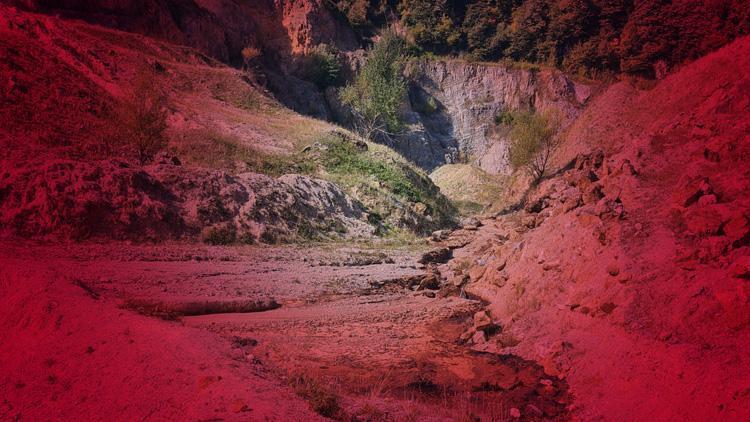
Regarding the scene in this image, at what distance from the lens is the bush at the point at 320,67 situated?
126 feet

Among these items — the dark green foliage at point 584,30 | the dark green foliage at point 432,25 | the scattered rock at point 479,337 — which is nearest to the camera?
the scattered rock at point 479,337

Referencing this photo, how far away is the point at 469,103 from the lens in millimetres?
44906

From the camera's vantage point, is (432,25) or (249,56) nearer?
(249,56)

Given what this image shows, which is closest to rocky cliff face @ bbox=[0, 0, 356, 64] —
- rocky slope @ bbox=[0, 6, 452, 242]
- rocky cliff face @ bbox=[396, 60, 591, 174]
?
rocky slope @ bbox=[0, 6, 452, 242]

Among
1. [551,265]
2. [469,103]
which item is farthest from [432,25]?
[551,265]

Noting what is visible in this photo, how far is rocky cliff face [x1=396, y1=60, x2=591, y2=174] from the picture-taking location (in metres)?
40.2

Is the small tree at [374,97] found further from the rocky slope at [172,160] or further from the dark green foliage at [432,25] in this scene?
the dark green foliage at [432,25]

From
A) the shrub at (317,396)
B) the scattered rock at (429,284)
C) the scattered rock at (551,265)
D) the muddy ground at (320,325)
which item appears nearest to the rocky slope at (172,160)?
the muddy ground at (320,325)

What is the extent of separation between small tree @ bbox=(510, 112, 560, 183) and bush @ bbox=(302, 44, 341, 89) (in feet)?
70.9

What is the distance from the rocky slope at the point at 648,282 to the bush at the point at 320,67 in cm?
3337

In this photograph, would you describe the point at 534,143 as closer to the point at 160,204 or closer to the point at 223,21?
the point at 160,204

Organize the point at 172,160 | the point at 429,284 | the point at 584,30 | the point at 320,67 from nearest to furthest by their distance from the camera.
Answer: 1. the point at 429,284
2. the point at 172,160
3. the point at 320,67
4. the point at 584,30

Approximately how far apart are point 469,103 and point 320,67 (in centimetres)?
1706

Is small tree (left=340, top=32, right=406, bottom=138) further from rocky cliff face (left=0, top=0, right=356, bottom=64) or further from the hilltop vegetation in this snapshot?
the hilltop vegetation
